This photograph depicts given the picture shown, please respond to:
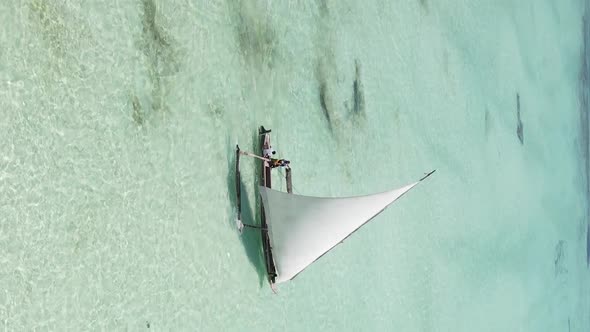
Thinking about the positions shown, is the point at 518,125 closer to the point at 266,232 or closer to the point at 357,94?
the point at 357,94

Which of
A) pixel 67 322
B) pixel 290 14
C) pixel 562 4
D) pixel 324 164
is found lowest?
pixel 67 322

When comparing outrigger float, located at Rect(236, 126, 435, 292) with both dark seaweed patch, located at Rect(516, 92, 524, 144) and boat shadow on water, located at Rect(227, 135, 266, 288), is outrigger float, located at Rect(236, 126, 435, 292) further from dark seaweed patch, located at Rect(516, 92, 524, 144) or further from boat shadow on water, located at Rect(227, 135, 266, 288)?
dark seaweed patch, located at Rect(516, 92, 524, 144)

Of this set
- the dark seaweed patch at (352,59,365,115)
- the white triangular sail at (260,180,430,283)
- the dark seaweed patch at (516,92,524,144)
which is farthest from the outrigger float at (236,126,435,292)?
the dark seaweed patch at (516,92,524,144)

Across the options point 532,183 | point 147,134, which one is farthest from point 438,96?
point 147,134

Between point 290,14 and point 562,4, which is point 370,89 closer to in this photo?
point 290,14

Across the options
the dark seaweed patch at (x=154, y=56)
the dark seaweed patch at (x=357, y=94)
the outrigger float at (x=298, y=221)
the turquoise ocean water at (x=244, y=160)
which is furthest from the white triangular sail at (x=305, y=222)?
the dark seaweed patch at (x=357, y=94)

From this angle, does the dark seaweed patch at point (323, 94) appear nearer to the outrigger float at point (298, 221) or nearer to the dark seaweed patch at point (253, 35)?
the dark seaweed patch at point (253, 35)
